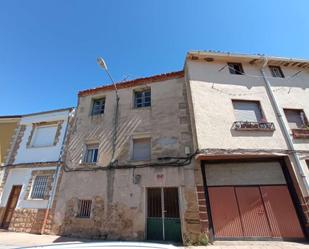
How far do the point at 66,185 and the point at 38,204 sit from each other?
169cm

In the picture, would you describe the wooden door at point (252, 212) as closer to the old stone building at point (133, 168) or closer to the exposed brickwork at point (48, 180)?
the old stone building at point (133, 168)

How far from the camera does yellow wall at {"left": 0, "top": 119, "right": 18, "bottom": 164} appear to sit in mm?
11459

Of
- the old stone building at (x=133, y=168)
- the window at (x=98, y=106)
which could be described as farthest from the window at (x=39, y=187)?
the window at (x=98, y=106)

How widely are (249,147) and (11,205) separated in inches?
501

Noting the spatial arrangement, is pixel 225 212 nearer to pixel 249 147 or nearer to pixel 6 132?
pixel 249 147

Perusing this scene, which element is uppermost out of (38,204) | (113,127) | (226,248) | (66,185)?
(113,127)

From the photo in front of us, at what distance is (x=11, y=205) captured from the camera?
32.3 ft

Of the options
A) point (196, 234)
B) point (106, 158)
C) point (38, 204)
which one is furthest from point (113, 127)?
point (196, 234)

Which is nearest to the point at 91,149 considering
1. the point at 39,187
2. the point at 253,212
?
the point at 39,187

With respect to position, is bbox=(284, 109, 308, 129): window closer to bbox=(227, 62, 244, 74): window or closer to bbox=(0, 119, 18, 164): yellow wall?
bbox=(227, 62, 244, 74): window

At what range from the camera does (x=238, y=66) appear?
33.0 feet

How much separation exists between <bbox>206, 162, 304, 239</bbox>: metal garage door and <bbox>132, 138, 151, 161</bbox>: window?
123 inches

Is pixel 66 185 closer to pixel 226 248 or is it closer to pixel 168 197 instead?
pixel 168 197

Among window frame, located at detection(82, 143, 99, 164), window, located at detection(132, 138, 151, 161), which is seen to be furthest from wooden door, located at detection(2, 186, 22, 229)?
window, located at detection(132, 138, 151, 161)
